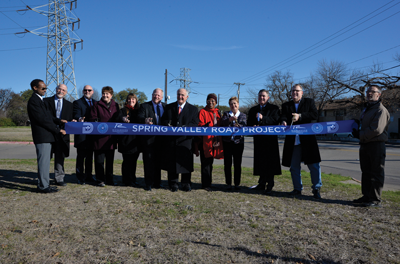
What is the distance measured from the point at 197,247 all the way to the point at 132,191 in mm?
2858

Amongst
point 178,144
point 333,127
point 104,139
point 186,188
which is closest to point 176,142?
point 178,144

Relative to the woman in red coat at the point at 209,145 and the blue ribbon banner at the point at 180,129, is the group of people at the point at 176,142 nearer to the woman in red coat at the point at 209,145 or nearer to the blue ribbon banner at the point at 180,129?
the woman in red coat at the point at 209,145

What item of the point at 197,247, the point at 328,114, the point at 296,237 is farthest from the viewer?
the point at 328,114

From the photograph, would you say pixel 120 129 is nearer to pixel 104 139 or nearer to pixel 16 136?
pixel 104 139

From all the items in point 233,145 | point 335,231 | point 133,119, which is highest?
point 133,119

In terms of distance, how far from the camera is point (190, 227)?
384cm

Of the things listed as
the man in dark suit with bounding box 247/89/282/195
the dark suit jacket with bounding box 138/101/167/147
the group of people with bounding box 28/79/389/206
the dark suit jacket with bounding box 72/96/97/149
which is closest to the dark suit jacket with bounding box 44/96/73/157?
the group of people with bounding box 28/79/389/206

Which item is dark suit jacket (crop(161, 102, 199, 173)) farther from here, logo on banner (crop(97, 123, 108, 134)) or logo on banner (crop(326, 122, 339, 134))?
logo on banner (crop(326, 122, 339, 134))

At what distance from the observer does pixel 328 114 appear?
6262cm

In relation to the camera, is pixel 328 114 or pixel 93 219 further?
pixel 328 114

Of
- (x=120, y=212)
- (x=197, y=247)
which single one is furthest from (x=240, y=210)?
(x=120, y=212)

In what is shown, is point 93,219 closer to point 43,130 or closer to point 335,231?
point 43,130

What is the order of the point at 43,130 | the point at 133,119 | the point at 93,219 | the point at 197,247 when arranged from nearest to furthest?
1. the point at 197,247
2. the point at 93,219
3. the point at 43,130
4. the point at 133,119

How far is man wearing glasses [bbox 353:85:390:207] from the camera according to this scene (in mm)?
4781
